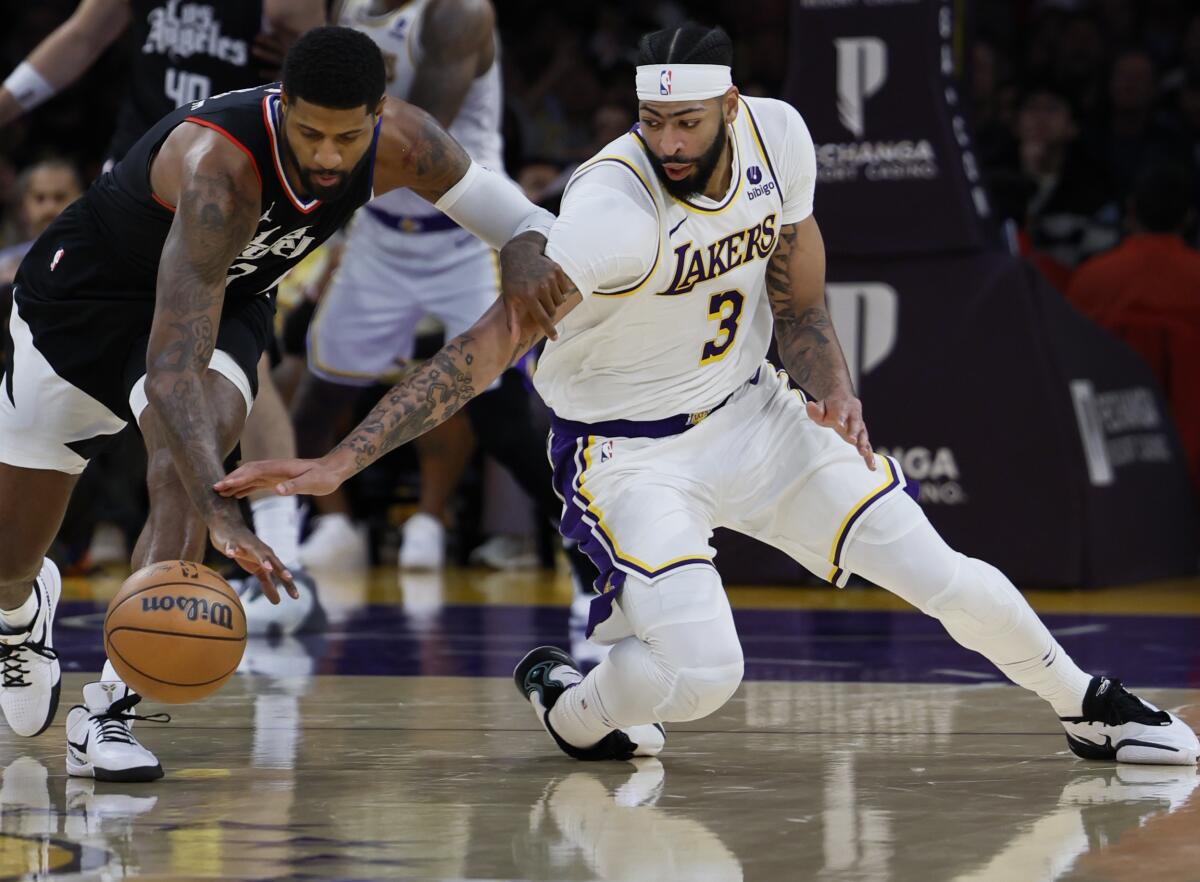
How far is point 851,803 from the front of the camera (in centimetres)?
398

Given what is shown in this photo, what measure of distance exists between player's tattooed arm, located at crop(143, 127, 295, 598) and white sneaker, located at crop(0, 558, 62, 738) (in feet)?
3.07

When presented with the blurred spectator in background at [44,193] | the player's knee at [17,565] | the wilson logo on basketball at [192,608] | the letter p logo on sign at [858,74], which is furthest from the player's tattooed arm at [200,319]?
the blurred spectator in background at [44,193]

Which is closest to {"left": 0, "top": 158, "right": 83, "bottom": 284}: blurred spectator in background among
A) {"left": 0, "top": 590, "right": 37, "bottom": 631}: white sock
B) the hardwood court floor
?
the hardwood court floor

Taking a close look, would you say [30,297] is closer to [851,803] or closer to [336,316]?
[851,803]

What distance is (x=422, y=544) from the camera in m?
9.37

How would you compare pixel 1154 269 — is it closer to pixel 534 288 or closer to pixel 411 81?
pixel 411 81

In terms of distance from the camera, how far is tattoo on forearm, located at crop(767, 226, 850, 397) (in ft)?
15.4

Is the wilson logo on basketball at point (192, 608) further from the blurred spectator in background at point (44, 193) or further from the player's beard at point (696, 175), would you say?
the blurred spectator in background at point (44, 193)

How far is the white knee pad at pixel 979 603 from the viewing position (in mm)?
4359

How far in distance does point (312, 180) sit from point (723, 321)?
107 cm

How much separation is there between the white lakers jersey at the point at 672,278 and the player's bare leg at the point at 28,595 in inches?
49.1

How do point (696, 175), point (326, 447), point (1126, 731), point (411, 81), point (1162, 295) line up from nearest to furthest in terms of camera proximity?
point (1126, 731) → point (696, 175) → point (411, 81) → point (326, 447) → point (1162, 295)

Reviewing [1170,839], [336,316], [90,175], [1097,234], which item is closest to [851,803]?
[1170,839]

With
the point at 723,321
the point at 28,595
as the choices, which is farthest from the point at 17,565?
the point at 723,321
